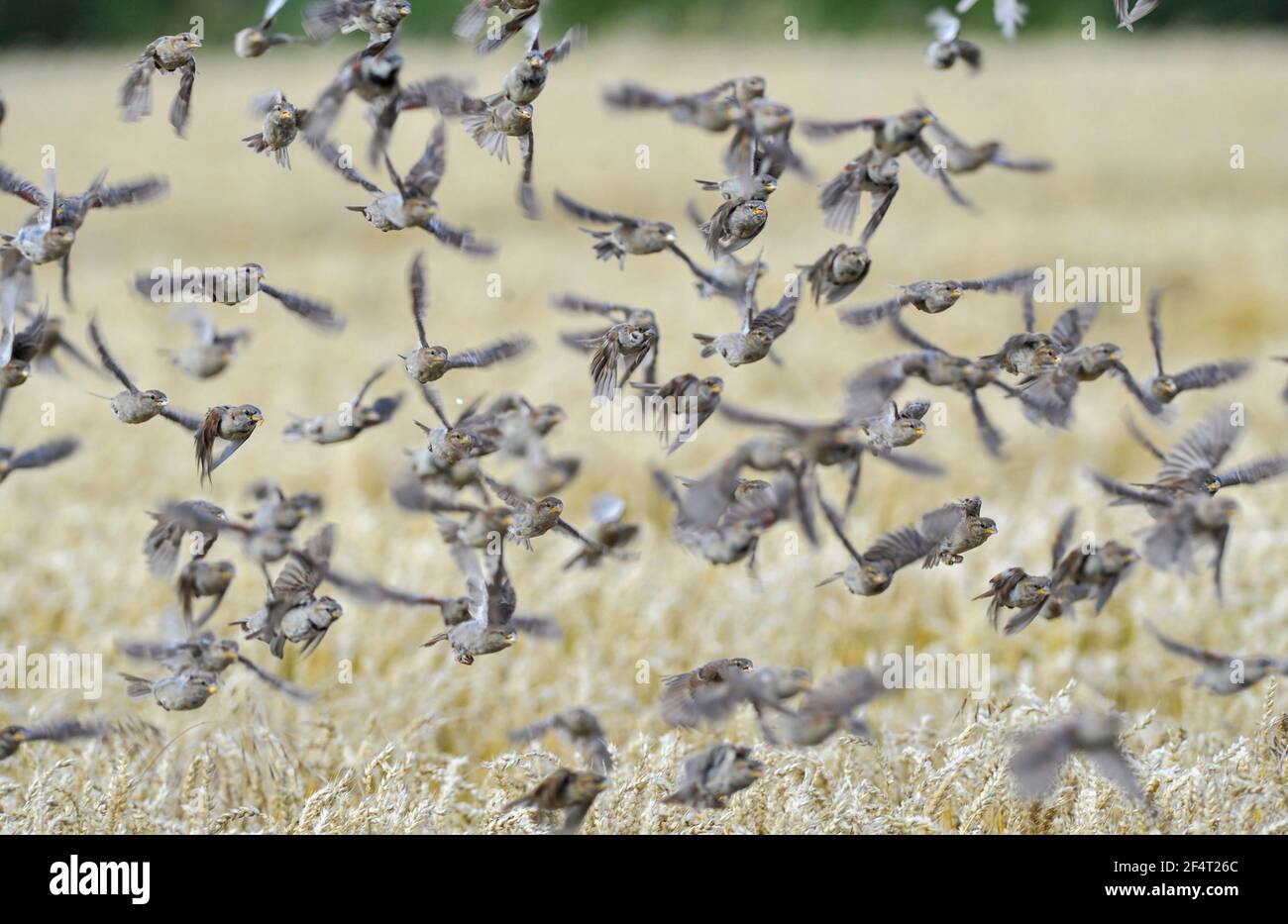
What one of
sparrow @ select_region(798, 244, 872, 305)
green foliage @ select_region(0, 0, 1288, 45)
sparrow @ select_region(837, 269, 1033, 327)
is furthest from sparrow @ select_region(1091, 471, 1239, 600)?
green foliage @ select_region(0, 0, 1288, 45)

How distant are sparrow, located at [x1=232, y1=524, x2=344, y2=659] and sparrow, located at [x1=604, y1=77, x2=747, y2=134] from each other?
2.14 ft

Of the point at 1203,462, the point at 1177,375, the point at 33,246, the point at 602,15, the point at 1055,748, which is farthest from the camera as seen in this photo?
the point at 602,15

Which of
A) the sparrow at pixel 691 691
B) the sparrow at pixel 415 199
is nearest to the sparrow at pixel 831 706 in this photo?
the sparrow at pixel 691 691

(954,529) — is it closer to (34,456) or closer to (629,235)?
(629,235)

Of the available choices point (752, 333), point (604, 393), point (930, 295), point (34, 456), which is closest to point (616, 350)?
point (604, 393)

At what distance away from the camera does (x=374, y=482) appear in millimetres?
4324

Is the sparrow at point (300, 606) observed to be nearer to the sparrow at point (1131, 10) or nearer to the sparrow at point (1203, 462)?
→ the sparrow at point (1203, 462)

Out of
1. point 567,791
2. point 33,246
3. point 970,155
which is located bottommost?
point 567,791

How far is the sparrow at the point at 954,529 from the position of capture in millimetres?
1666

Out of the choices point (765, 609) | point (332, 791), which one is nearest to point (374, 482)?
point (765, 609)

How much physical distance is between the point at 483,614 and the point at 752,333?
0.50 m

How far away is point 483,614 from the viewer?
1711 mm
